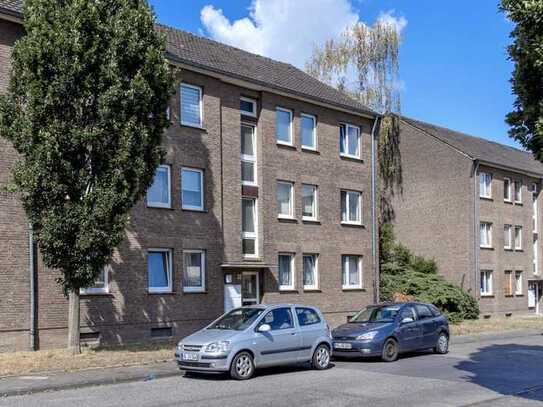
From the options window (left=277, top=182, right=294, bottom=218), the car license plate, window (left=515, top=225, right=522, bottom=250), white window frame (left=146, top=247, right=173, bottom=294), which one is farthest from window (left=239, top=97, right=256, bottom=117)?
window (left=515, top=225, right=522, bottom=250)

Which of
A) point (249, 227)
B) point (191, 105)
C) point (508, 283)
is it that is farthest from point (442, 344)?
point (508, 283)

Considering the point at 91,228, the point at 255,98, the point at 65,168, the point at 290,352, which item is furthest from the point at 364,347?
the point at 255,98

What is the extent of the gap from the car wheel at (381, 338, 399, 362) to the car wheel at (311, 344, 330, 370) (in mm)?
2148

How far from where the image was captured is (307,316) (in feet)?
51.5

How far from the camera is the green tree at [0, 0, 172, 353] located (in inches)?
640

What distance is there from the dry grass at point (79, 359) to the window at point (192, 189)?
19.5 feet

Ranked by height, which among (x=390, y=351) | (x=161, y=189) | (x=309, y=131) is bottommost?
(x=390, y=351)

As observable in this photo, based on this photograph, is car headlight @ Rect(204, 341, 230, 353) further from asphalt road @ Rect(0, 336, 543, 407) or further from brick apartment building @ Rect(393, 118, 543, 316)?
brick apartment building @ Rect(393, 118, 543, 316)

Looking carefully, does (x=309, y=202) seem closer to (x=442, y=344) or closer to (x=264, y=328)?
(x=442, y=344)

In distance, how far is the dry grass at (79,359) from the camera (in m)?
15.0

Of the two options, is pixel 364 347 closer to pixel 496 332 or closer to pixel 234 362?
pixel 234 362

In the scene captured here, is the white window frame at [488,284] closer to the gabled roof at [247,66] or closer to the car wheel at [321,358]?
the gabled roof at [247,66]

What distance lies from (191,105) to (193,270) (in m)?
5.68

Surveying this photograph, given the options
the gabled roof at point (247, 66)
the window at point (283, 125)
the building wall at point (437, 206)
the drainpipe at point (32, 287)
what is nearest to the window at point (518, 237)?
the building wall at point (437, 206)
